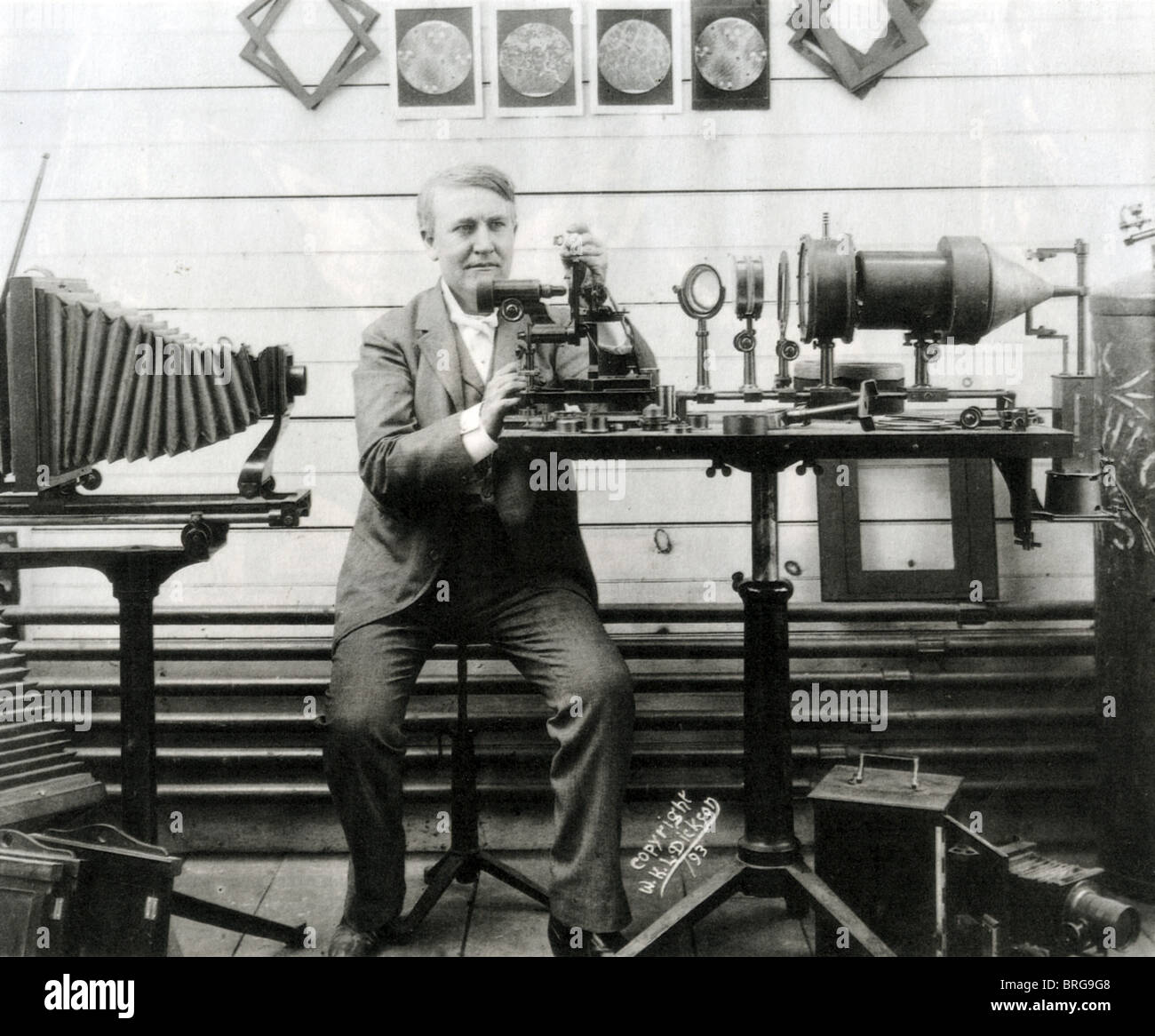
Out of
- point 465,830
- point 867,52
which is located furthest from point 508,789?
point 867,52

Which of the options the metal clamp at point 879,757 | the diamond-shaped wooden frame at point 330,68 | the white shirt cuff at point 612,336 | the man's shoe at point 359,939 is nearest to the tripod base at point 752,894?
the metal clamp at point 879,757

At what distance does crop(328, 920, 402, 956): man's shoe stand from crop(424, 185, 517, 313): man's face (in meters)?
1.58

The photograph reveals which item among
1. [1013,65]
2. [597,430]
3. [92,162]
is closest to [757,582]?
[597,430]

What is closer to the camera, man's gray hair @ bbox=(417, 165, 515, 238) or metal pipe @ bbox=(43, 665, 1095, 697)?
man's gray hair @ bbox=(417, 165, 515, 238)

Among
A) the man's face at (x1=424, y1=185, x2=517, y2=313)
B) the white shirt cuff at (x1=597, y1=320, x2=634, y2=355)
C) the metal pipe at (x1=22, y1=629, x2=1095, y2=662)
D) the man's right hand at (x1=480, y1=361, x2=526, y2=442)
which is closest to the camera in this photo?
the man's right hand at (x1=480, y1=361, x2=526, y2=442)

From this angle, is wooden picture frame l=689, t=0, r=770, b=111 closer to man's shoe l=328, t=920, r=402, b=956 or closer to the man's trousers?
the man's trousers

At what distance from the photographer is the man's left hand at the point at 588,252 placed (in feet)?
9.62

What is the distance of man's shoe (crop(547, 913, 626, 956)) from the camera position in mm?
2970

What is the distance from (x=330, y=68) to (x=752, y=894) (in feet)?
7.97

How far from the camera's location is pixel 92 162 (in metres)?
3.63

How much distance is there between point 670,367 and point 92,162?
1719 mm

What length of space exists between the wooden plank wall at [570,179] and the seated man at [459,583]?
363 millimetres

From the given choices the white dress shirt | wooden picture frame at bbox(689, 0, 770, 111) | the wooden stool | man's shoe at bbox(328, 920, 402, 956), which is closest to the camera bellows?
the white dress shirt

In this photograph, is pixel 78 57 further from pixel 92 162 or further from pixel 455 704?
pixel 455 704
